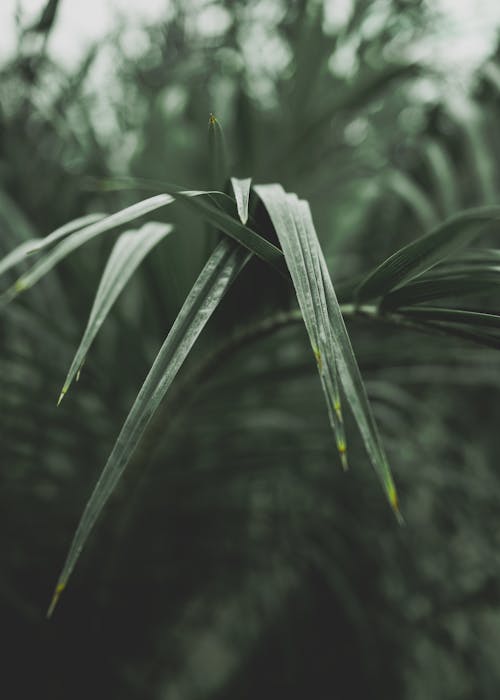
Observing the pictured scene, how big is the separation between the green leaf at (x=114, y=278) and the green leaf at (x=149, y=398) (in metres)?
0.03

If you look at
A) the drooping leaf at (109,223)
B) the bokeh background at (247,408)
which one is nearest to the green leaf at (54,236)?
the drooping leaf at (109,223)

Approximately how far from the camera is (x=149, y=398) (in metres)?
0.20

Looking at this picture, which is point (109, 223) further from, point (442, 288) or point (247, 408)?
point (247, 408)

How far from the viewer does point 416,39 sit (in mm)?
685

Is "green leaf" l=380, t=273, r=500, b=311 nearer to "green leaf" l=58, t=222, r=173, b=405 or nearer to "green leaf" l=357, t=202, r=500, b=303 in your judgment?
"green leaf" l=357, t=202, r=500, b=303

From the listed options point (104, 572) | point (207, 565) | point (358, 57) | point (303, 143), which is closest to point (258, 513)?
point (207, 565)

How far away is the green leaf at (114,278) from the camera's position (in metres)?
0.22

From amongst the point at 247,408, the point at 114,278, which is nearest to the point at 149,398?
the point at 114,278

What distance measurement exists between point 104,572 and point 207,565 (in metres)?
0.22

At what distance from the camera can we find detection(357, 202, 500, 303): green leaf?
243 millimetres

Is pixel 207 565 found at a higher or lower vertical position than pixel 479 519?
lower

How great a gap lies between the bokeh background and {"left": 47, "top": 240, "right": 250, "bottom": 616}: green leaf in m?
0.12

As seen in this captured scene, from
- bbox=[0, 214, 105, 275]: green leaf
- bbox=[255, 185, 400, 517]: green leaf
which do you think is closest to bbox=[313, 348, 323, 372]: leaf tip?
bbox=[255, 185, 400, 517]: green leaf

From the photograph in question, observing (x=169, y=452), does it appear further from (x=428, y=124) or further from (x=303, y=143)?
(x=428, y=124)
